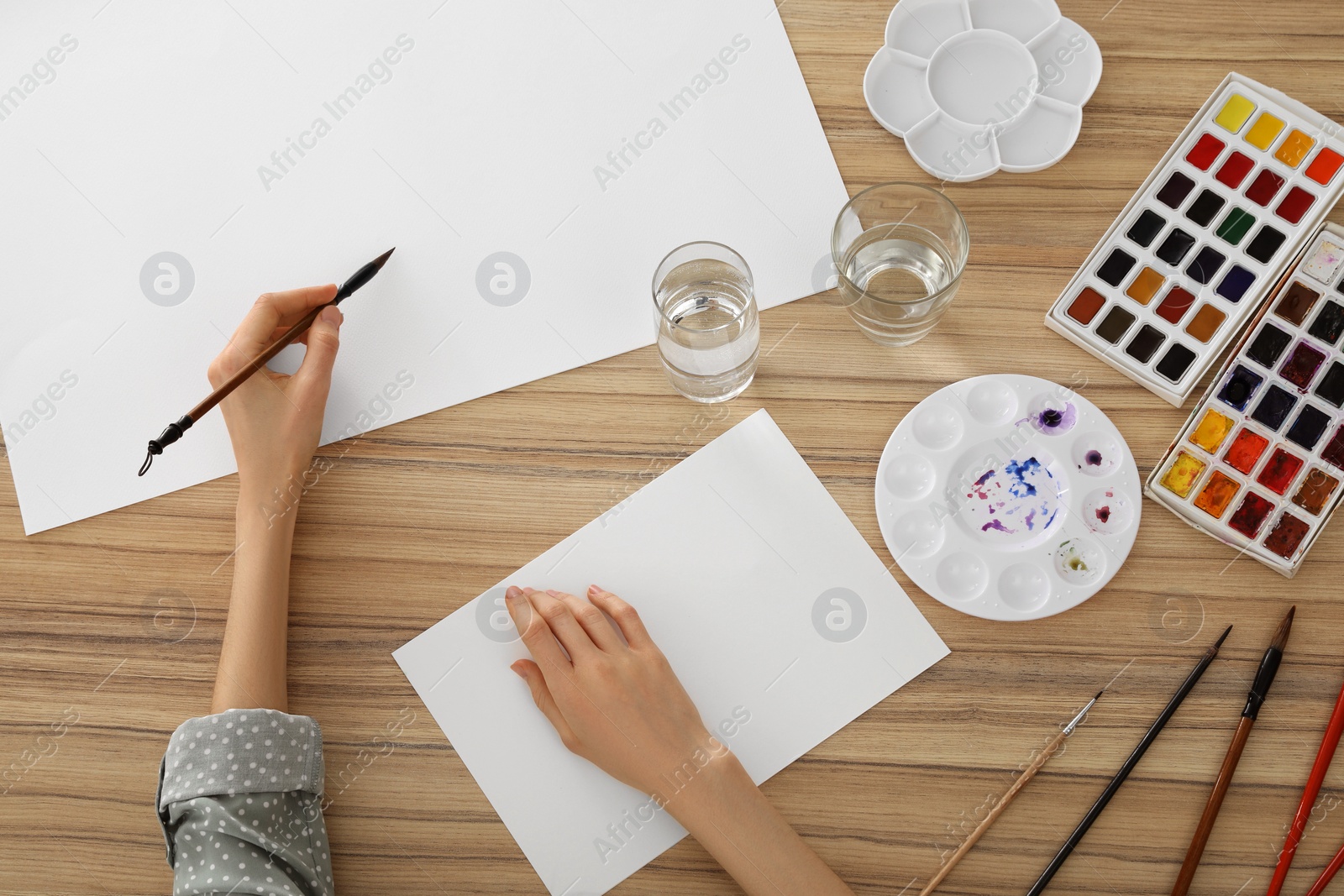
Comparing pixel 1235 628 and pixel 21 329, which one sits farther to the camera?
pixel 21 329

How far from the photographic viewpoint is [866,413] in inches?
45.3

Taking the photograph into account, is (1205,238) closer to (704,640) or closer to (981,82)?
(981,82)

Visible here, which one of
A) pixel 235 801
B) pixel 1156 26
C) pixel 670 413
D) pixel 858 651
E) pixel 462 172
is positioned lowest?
pixel 858 651

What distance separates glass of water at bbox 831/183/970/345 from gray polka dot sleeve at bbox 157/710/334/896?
0.88 meters

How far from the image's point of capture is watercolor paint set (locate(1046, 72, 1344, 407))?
3.61 feet

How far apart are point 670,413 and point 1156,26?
863 mm

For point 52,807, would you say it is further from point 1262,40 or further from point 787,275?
point 1262,40

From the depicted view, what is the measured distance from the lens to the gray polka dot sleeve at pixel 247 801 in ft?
3.36

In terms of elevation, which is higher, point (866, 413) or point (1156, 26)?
point (1156, 26)

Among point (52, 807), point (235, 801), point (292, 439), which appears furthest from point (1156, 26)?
point (52, 807)

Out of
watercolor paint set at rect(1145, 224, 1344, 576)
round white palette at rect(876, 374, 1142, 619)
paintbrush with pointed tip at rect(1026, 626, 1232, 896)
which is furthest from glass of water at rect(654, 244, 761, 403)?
paintbrush with pointed tip at rect(1026, 626, 1232, 896)

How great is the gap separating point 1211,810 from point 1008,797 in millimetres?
233

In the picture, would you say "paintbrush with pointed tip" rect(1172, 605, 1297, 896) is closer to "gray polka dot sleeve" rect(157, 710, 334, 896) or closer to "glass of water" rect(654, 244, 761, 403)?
"glass of water" rect(654, 244, 761, 403)

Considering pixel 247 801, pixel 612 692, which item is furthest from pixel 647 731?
pixel 247 801
